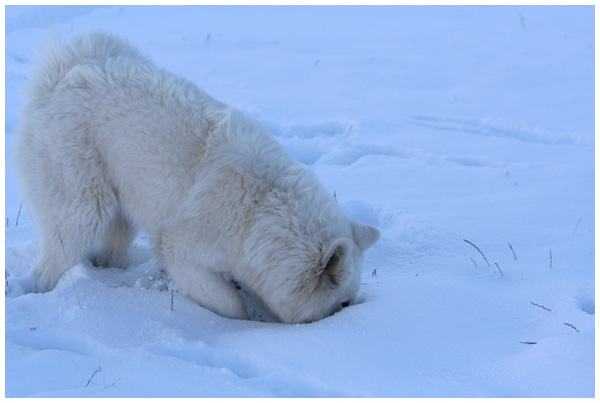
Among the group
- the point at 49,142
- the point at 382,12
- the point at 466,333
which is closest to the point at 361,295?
the point at 466,333

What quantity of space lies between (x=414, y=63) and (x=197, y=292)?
8110mm

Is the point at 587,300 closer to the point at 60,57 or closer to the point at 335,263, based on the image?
the point at 335,263

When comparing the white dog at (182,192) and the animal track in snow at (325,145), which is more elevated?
the white dog at (182,192)

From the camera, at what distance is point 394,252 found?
478 cm

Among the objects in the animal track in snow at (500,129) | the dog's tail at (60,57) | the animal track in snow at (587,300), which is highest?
the dog's tail at (60,57)

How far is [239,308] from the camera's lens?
160 inches

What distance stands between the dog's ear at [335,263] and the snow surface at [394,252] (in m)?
0.27

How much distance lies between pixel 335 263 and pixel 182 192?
1.15 meters

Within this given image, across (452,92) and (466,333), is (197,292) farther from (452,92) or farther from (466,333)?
(452,92)

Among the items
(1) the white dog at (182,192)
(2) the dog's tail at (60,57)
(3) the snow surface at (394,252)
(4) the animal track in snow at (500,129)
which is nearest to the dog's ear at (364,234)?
(1) the white dog at (182,192)

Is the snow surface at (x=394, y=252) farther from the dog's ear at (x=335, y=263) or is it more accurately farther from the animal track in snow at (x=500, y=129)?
the dog's ear at (x=335, y=263)

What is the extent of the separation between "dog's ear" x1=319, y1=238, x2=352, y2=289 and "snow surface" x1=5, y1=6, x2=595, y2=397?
272 mm

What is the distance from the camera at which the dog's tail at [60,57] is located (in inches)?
163

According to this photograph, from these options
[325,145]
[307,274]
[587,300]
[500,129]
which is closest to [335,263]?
[307,274]
